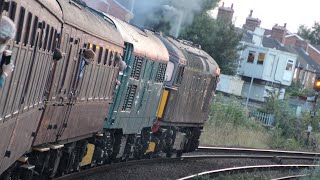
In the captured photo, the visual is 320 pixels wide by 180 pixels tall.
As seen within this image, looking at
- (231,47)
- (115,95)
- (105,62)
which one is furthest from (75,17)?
(231,47)

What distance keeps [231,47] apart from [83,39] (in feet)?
137

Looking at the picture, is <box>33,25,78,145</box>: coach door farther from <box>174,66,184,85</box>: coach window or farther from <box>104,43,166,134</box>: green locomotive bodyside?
<box>174,66,184,85</box>: coach window

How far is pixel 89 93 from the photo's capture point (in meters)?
13.8

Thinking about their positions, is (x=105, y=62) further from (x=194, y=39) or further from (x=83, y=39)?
(x=194, y=39)

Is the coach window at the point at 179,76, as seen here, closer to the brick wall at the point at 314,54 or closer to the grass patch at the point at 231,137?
the grass patch at the point at 231,137

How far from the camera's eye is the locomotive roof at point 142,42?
666 inches

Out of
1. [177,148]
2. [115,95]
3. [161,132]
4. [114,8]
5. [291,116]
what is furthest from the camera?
[114,8]

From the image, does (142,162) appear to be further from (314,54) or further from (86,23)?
(314,54)

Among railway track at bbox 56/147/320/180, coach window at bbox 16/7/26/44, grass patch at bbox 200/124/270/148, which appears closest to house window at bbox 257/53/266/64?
grass patch at bbox 200/124/270/148

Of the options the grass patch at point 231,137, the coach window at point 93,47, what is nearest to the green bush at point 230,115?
the grass patch at point 231,137

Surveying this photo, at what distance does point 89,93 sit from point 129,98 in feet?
14.1

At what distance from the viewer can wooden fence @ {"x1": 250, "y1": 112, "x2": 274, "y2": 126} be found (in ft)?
146

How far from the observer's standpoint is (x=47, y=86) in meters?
10.5

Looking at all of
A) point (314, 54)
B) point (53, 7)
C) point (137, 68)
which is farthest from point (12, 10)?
point (314, 54)
